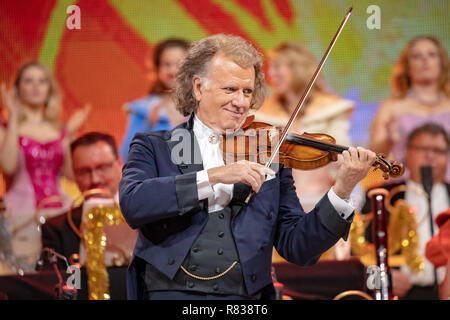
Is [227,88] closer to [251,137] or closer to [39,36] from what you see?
[251,137]

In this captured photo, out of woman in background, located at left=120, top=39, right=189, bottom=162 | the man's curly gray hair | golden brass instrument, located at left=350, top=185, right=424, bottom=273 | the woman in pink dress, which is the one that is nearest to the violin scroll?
the man's curly gray hair

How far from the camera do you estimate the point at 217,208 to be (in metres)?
2.07

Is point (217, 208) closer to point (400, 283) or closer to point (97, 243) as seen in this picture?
point (97, 243)

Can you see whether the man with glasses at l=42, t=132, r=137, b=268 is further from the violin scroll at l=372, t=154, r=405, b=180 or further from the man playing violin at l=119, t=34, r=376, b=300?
the violin scroll at l=372, t=154, r=405, b=180

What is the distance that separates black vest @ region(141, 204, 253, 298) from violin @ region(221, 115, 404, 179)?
240mm

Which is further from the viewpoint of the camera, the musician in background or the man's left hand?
the musician in background

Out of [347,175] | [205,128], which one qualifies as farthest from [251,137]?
[347,175]

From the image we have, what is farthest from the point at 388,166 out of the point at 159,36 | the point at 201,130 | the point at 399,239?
the point at 159,36

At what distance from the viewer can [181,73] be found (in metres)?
2.35

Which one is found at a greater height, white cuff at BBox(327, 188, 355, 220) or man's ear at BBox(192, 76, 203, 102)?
man's ear at BBox(192, 76, 203, 102)

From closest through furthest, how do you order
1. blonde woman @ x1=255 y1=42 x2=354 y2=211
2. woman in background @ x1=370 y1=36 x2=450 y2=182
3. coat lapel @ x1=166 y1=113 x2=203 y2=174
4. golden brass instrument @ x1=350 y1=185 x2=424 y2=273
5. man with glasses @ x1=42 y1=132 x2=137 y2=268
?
coat lapel @ x1=166 y1=113 x2=203 y2=174, golden brass instrument @ x1=350 y1=185 x2=424 y2=273, man with glasses @ x1=42 y1=132 x2=137 y2=268, blonde woman @ x1=255 y1=42 x2=354 y2=211, woman in background @ x1=370 y1=36 x2=450 y2=182

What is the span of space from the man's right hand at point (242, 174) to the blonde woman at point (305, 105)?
86.6 inches

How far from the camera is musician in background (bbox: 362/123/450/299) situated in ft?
12.4

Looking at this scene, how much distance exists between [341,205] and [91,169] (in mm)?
2380
